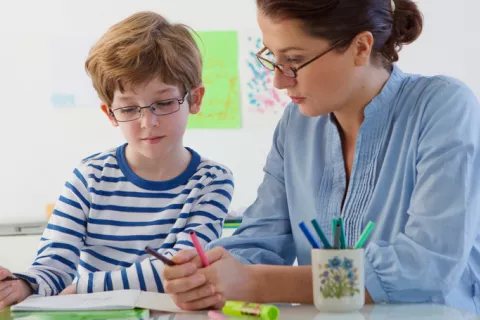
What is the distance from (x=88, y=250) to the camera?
1748 mm

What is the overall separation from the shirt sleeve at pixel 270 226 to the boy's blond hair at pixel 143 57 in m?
0.30

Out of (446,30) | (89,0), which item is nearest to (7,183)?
(89,0)

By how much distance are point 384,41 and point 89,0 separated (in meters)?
1.96

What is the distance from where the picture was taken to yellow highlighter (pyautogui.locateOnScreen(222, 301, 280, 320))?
3.66ft

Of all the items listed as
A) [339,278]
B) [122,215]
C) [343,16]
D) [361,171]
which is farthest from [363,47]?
[122,215]

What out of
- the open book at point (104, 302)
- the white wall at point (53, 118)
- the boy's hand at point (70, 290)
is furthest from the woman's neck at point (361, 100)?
the white wall at point (53, 118)

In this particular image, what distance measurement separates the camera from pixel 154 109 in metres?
1.72

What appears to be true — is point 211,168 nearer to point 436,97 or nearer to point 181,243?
point 181,243

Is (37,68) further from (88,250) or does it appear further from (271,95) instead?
(88,250)

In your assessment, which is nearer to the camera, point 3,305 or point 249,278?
point 249,278

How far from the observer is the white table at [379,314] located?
1116 millimetres

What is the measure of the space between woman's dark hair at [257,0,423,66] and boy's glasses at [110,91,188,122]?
0.41m

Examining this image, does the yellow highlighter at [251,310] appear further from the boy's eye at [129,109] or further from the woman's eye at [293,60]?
the boy's eye at [129,109]

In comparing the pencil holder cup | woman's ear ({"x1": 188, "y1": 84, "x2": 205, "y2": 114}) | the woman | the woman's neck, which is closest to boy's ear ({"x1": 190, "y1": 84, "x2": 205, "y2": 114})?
woman's ear ({"x1": 188, "y1": 84, "x2": 205, "y2": 114})
